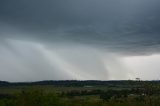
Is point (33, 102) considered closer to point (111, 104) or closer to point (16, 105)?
point (16, 105)

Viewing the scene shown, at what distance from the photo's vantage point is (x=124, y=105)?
109562 millimetres

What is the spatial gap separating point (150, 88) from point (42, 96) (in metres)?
43.7

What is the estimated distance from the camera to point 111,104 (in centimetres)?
10981

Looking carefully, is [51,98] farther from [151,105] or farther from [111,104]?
[151,105]

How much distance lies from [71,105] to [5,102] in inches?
852

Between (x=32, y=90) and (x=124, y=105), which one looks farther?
(x=124, y=105)

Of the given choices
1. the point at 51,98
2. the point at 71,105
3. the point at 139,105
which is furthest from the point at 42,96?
the point at 139,105

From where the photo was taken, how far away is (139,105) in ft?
359

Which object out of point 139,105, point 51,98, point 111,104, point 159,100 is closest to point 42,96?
point 51,98

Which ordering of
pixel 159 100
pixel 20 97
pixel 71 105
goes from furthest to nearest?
pixel 159 100
pixel 71 105
pixel 20 97

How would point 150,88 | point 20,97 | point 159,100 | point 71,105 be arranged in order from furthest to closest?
1. point 150,88
2. point 159,100
3. point 71,105
4. point 20,97

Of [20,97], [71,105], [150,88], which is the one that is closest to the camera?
[20,97]

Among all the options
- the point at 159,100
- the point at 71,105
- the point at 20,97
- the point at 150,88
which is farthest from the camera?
the point at 150,88

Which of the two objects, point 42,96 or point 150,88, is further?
point 150,88
